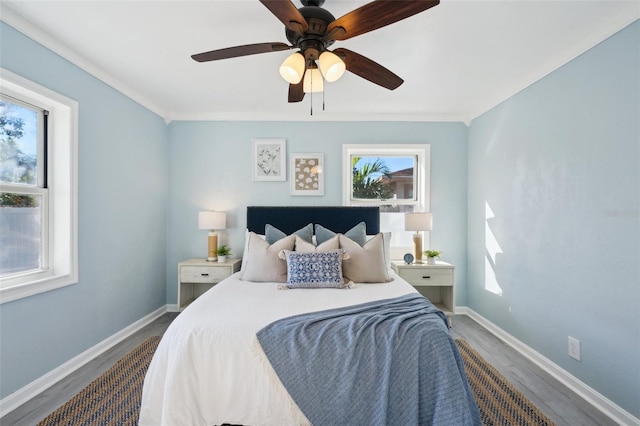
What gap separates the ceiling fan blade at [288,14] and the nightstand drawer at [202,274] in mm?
2651

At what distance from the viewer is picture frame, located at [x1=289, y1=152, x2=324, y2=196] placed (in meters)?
3.74

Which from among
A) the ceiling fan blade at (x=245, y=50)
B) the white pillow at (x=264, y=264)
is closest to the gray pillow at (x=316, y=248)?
the white pillow at (x=264, y=264)

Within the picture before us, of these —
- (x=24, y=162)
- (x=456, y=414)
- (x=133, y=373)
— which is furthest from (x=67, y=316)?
(x=456, y=414)

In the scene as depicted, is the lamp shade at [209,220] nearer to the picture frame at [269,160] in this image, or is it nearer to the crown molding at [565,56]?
the picture frame at [269,160]

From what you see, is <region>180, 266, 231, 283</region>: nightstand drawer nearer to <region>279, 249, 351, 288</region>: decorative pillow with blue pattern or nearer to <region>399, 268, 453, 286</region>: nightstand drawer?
<region>279, 249, 351, 288</region>: decorative pillow with blue pattern

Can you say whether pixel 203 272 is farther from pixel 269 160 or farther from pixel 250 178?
pixel 269 160

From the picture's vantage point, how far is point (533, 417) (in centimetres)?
180

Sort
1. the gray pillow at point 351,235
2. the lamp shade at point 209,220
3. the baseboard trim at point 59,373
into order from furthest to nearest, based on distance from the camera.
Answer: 1. the lamp shade at point 209,220
2. the gray pillow at point 351,235
3. the baseboard trim at point 59,373

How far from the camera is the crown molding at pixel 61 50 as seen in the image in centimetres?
192

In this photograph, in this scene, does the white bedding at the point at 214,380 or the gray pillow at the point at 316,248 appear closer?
the white bedding at the point at 214,380

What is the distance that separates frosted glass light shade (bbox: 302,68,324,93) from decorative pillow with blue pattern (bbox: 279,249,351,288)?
1.37 m

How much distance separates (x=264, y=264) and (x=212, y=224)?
3.81ft

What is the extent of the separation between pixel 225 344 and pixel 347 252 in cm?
143

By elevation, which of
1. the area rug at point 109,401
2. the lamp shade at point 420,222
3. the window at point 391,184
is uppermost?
the window at point 391,184
